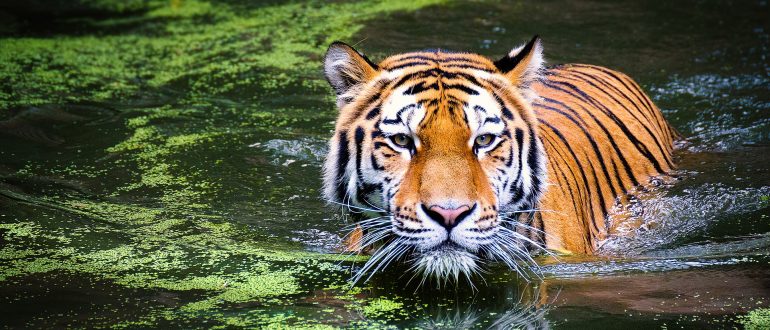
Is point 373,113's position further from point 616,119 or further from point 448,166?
point 616,119

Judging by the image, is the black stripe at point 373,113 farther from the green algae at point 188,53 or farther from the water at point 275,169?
the green algae at point 188,53

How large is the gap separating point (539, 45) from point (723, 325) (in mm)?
953

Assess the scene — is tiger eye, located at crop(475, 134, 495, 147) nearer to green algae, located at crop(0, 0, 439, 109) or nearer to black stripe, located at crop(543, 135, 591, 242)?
black stripe, located at crop(543, 135, 591, 242)

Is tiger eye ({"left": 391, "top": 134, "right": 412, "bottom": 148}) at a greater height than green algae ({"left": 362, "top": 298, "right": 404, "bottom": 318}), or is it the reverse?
tiger eye ({"left": 391, "top": 134, "right": 412, "bottom": 148})

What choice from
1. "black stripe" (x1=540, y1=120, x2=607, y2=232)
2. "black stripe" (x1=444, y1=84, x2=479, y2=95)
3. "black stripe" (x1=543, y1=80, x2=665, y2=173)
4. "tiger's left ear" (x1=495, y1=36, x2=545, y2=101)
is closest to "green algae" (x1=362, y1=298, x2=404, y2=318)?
"black stripe" (x1=444, y1=84, x2=479, y2=95)

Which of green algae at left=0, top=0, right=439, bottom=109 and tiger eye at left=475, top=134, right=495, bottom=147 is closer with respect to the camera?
tiger eye at left=475, top=134, right=495, bottom=147

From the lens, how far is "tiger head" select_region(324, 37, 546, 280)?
240 centimetres

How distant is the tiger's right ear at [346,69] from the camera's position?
2.74 m

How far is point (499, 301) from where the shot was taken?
8.53ft

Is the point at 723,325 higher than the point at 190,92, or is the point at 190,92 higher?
the point at 190,92

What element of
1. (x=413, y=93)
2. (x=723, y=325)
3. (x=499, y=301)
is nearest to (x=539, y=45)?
(x=413, y=93)

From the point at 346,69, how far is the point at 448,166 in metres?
0.51

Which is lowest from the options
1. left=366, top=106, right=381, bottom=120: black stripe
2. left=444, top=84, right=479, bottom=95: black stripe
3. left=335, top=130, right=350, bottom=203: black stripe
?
left=335, top=130, right=350, bottom=203: black stripe

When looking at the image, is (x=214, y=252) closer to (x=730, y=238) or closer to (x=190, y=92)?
(x=730, y=238)
